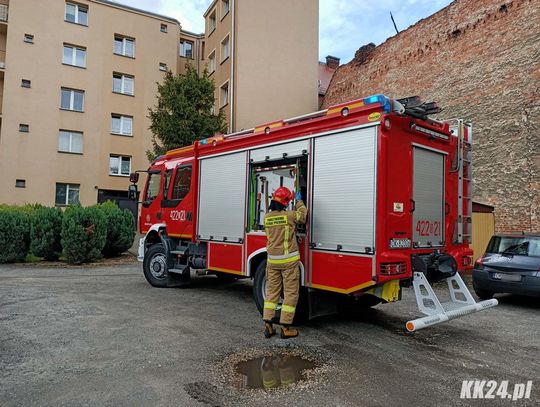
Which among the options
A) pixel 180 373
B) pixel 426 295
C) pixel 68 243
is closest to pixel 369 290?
pixel 426 295

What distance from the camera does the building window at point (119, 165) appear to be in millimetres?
22688

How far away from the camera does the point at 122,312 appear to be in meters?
6.66

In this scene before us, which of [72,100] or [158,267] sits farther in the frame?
[72,100]

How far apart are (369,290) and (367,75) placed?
16.1 metres

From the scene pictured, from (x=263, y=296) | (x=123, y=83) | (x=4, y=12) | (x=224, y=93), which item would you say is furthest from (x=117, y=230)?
(x=4, y=12)

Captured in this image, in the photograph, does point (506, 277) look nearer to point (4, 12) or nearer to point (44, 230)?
point (44, 230)

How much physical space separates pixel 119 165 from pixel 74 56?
621cm

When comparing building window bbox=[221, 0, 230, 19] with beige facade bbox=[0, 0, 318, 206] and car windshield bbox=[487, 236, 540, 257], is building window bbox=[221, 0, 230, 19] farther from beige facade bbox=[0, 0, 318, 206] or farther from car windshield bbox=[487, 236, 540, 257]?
car windshield bbox=[487, 236, 540, 257]

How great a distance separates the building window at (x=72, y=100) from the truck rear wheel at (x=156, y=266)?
16244mm

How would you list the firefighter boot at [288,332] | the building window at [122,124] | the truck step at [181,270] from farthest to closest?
the building window at [122,124]
the truck step at [181,270]
the firefighter boot at [288,332]

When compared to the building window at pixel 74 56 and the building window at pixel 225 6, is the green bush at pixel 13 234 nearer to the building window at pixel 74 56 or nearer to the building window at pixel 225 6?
the building window at pixel 74 56

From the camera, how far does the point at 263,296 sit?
6.26 metres

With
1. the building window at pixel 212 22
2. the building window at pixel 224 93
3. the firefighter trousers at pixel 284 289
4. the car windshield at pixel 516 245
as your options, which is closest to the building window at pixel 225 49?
the building window at pixel 224 93

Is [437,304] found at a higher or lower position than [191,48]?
lower
